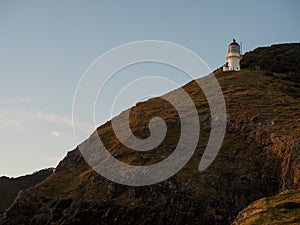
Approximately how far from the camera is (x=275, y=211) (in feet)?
90.4

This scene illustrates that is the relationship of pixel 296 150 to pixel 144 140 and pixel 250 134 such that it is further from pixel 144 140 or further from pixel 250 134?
pixel 144 140

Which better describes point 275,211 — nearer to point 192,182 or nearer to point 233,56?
point 192,182

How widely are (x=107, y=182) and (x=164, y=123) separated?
15906 mm

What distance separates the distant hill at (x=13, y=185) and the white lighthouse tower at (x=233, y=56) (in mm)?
56659

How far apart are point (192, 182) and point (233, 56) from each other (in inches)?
2260

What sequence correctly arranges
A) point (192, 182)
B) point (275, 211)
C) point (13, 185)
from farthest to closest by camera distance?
point (13, 185), point (192, 182), point (275, 211)

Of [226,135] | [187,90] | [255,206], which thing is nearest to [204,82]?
[187,90]

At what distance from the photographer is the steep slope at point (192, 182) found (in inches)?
2021

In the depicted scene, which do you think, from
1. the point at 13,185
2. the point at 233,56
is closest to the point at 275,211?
the point at 233,56

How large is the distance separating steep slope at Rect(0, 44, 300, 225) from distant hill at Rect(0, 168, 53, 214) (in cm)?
3175

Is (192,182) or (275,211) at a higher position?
(192,182)

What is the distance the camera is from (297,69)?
114 m

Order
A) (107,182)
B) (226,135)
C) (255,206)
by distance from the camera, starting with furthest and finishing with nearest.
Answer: (226,135), (107,182), (255,206)

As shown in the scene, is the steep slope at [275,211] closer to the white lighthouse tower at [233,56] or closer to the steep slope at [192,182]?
the steep slope at [192,182]
